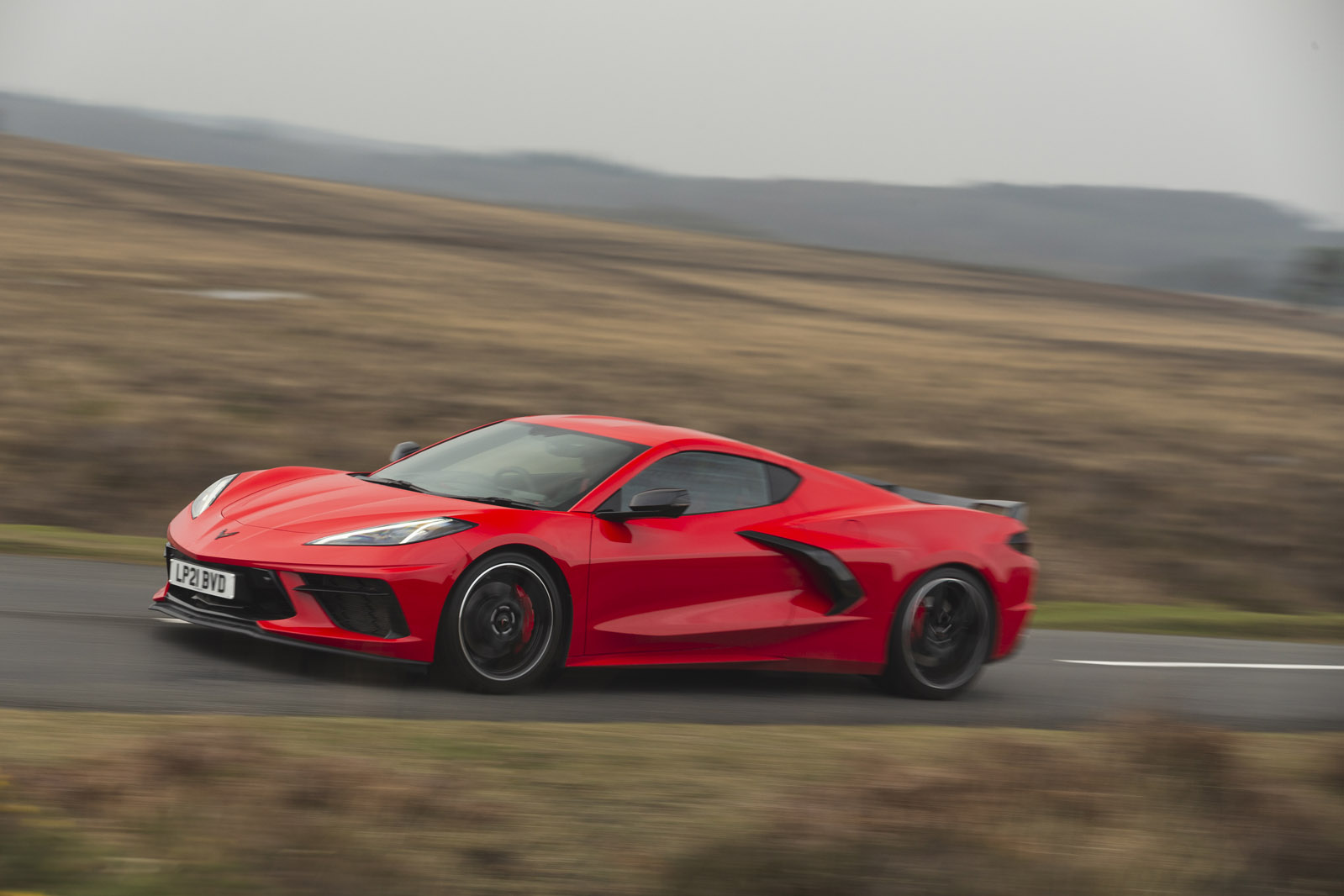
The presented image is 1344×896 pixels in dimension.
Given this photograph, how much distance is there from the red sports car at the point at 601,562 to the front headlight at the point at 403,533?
1 cm

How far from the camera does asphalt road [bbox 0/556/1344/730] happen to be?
583 centimetres

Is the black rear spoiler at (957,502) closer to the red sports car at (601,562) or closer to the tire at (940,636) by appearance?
the red sports car at (601,562)

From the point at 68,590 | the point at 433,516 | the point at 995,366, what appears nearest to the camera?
the point at 433,516

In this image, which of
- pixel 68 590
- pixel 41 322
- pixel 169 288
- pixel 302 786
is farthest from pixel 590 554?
pixel 169 288

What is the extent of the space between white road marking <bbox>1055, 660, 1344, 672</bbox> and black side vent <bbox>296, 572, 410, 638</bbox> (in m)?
4.98

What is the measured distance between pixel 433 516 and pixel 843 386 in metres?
13.6

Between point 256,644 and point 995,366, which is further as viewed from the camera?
point 995,366

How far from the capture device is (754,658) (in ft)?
22.9

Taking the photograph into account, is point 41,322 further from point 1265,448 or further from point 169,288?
point 1265,448

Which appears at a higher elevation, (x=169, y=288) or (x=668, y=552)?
(x=169, y=288)

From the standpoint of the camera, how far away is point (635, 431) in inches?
283

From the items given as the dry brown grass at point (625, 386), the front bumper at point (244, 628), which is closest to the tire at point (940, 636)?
the front bumper at point (244, 628)

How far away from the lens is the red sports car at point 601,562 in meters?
6.03

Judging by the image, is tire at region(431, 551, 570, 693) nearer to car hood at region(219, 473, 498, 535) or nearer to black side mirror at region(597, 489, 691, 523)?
car hood at region(219, 473, 498, 535)
